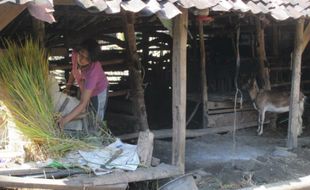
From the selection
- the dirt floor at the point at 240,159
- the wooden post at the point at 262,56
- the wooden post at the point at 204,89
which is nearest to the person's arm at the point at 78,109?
the dirt floor at the point at 240,159

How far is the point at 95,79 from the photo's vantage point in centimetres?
609

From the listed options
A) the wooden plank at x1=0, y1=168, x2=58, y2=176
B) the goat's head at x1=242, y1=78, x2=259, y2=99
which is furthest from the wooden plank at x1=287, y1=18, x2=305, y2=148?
the wooden plank at x1=0, y1=168, x2=58, y2=176

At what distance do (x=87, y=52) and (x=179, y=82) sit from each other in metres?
1.20

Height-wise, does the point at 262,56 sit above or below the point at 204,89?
above

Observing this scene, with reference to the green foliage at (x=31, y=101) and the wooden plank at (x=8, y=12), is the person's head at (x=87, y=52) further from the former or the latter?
the wooden plank at (x=8, y=12)

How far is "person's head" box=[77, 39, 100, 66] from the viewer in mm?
6168

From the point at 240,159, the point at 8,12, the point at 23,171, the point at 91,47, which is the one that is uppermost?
the point at 8,12

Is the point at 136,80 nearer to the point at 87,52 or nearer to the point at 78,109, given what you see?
the point at 87,52

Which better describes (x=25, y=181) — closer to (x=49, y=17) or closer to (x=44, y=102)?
(x=44, y=102)

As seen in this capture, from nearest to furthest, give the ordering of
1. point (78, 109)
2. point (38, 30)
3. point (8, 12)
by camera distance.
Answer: point (8, 12) → point (78, 109) → point (38, 30)

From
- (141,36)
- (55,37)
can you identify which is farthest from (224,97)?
(55,37)

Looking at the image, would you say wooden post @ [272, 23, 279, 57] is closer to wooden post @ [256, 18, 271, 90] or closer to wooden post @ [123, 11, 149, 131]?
wooden post @ [256, 18, 271, 90]

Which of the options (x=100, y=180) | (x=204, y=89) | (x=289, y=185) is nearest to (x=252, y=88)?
(x=204, y=89)

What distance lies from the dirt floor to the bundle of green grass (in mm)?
1909
